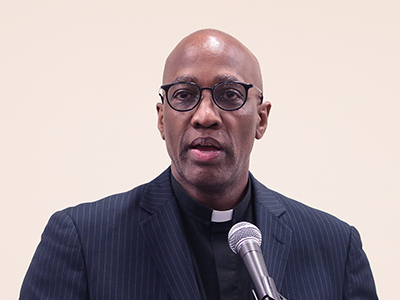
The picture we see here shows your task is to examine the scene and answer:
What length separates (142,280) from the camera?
2123 mm

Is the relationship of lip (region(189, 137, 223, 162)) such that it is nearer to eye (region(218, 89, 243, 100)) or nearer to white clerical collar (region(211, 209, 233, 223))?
eye (region(218, 89, 243, 100))

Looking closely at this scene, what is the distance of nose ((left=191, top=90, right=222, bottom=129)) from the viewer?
2133 mm

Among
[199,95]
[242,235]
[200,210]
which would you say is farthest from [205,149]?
[242,235]

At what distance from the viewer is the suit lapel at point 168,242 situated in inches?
82.6

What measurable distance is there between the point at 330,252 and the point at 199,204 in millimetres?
669

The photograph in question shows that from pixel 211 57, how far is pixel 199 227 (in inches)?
30.3

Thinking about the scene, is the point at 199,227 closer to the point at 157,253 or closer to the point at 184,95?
the point at 157,253

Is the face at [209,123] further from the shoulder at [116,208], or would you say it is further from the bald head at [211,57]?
the shoulder at [116,208]

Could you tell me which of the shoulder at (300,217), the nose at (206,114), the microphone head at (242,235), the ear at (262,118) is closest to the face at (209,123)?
the nose at (206,114)

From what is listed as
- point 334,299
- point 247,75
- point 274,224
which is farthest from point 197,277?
point 247,75

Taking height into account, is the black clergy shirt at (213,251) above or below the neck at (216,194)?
→ below

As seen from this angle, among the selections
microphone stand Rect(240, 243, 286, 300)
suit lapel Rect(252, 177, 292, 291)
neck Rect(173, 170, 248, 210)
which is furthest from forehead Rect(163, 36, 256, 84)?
microphone stand Rect(240, 243, 286, 300)

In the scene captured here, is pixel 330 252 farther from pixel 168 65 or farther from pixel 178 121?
pixel 168 65

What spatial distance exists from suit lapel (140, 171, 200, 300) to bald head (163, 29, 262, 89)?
0.54 meters
